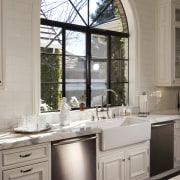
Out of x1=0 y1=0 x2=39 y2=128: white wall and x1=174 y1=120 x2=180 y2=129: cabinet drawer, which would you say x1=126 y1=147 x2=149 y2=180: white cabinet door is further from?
x1=0 y1=0 x2=39 y2=128: white wall

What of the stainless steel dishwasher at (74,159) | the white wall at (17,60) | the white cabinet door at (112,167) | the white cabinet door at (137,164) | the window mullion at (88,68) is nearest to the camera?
the stainless steel dishwasher at (74,159)

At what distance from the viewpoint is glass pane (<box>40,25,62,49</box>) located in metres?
3.32

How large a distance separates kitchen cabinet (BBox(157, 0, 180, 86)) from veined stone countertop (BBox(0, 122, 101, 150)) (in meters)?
1.97

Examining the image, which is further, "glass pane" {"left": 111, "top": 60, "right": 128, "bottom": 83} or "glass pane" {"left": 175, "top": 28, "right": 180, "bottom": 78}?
"glass pane" {"left": 175, "top": 28, "right": 180, "bottom": 78}

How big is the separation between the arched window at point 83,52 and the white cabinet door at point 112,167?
898mm

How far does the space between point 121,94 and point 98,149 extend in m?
1.46

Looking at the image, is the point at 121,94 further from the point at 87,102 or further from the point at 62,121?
the point at 62,121

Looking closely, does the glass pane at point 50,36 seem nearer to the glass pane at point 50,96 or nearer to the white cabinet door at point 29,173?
the glass pane at point 50,96

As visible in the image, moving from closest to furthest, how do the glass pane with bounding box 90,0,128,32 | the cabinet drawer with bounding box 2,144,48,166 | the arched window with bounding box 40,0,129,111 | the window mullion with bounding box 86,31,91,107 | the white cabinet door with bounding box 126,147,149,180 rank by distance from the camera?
the cabinet drawer with bounding box 2,144,48,166, the white cabinet door with bounding box 126,147,149,180, the arched window with bounding box 40,0,129,111, the window mullion with bounding box 86,31,91,107, the glass pane with bounding box 90,0,128,32

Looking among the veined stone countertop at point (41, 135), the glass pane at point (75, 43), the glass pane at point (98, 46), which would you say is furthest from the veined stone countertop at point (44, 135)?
the glass pane at point (98, 46)

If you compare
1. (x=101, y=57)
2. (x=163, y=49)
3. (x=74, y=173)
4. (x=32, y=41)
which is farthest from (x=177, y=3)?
(x=74, y=173)

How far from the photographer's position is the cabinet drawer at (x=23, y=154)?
2.29m

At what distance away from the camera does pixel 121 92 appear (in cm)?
421

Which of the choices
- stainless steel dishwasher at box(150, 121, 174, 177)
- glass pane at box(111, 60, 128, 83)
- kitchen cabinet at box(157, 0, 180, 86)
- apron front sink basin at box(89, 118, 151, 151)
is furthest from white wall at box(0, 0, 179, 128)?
kitchen cabinet at box(157, 0, 180, 86)
